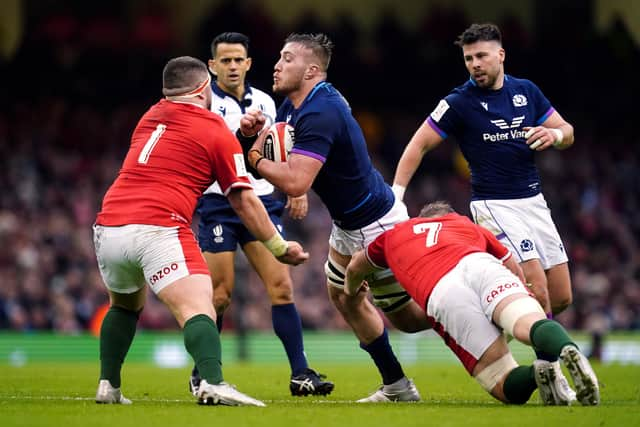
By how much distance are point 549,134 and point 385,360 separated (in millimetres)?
2131

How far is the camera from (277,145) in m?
7.99

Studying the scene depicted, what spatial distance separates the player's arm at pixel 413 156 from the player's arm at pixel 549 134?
82 centimetres

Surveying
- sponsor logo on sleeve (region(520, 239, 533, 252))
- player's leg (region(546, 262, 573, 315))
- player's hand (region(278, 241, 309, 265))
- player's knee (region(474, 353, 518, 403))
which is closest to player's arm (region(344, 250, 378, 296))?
player's hand (region(278, 241, 309, 265))

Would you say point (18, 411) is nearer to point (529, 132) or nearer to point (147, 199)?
point (147, 199)

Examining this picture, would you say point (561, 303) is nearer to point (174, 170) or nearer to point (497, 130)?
point (497, 130)

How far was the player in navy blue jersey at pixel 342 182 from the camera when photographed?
25.7 ft

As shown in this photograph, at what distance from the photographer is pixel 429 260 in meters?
7.34

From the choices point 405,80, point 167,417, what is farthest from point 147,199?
point 405,80

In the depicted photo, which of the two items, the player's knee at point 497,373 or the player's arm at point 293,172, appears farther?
the player's arm at point 293,172

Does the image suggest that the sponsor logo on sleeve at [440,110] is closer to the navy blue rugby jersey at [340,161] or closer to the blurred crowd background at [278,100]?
the navy blue rugby jersey at [340,161]

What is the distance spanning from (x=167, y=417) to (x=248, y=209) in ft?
5.09

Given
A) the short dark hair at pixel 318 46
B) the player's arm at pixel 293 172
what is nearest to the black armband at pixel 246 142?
the player's arm at pixel 293 172

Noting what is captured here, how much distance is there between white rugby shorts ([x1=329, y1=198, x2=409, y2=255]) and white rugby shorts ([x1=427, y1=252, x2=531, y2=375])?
1.14 metres

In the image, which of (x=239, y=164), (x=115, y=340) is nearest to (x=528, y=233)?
(x=239, y=164)
